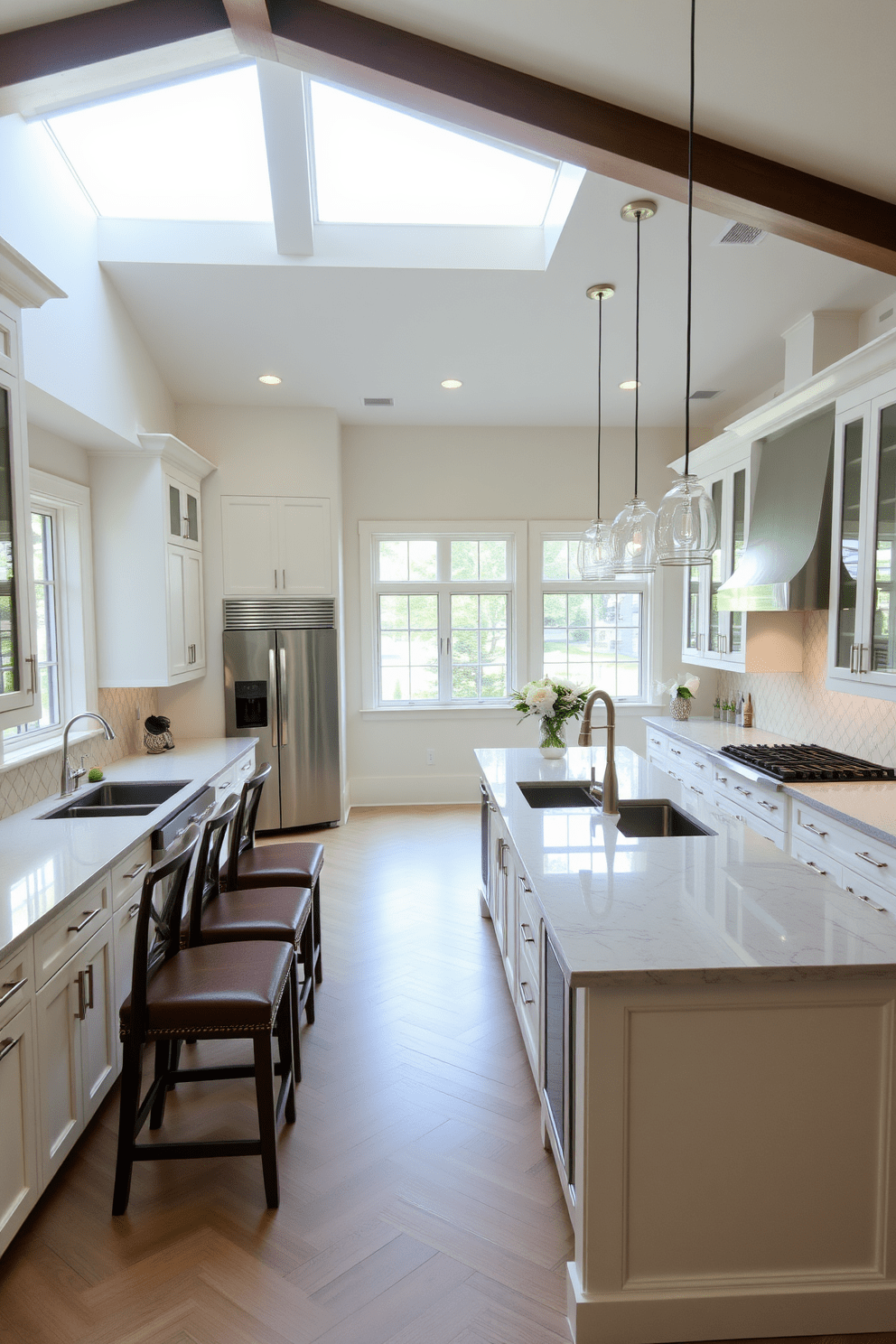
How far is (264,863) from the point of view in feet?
10.5

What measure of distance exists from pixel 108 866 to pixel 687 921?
5.86ft

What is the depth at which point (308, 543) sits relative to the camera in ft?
18.3

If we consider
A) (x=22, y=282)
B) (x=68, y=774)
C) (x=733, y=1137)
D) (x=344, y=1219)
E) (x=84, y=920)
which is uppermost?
(x=22, y=282)

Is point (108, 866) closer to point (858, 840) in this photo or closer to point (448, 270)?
point (858, 840)

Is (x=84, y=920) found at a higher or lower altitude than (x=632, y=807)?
lower

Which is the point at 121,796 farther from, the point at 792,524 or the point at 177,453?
the point at 792,524

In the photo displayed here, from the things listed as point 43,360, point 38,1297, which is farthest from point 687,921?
point 43,360

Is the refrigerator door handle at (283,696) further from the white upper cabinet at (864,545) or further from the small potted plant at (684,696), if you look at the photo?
the white upper cabinet at (864,545)

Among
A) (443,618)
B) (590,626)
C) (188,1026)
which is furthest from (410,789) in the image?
(188,1026)

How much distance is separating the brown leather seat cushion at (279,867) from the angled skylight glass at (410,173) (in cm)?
332

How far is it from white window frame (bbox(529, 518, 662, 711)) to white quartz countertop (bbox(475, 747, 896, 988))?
364cm

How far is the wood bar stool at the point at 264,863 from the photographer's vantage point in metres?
3.06

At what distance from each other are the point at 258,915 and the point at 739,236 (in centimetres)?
350

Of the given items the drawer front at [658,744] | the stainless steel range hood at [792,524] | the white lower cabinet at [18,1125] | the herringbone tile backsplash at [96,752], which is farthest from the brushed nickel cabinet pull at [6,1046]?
the drawer front at [658,744]
